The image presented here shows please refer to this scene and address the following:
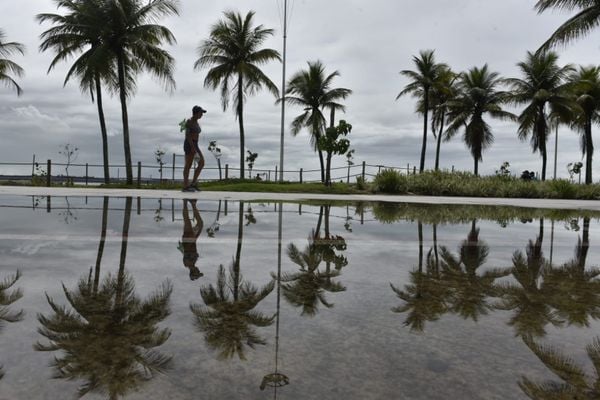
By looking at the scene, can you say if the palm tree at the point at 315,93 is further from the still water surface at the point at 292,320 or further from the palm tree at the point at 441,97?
the still water surface at the point at 292,320

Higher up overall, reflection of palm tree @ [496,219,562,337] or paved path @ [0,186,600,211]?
paved path @ [0,186,600,211]

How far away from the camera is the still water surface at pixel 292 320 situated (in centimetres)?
140

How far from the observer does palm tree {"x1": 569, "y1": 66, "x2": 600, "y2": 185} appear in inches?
1217

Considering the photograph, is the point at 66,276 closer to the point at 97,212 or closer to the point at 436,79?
the point at 97,212

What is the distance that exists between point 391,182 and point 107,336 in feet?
56.2

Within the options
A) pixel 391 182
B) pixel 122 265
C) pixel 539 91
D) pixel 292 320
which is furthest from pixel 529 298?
pixel 539 91

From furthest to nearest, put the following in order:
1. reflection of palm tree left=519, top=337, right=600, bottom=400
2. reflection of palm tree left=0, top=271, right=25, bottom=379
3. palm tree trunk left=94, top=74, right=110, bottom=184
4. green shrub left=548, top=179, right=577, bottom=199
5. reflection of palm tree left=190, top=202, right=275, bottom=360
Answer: palm tree trunk left=94, top=74, right=110, bottom=184 < green shrub left=548, top=179, right=577, bottom=199 < reflection of palm tree left=0, top=271, right=25, bottom=379 < reflection of palm tree left=190, top=202, right=275, bottom=360 < reflection of palm tree left=519, top=337, right=600, bottom=400

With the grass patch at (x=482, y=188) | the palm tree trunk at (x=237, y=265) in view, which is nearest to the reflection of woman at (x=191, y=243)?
the palm tree trunk at (x=237, y=265)

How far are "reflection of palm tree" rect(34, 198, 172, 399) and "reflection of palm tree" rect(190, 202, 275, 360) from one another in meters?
0.18

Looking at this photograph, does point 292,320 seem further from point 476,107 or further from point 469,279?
point 476,107

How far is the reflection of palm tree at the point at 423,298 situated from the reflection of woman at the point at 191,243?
1315mm

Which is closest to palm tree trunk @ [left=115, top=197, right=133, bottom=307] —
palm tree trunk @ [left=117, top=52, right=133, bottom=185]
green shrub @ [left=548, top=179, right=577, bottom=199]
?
palm tree trunk @ [left=117, top=52, right=133, bottom=185]

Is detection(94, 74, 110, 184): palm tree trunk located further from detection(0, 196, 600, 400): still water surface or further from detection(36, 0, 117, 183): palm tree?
detection(0, 196, 600, 400): still water surface

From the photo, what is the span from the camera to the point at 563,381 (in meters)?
A: 1.46
